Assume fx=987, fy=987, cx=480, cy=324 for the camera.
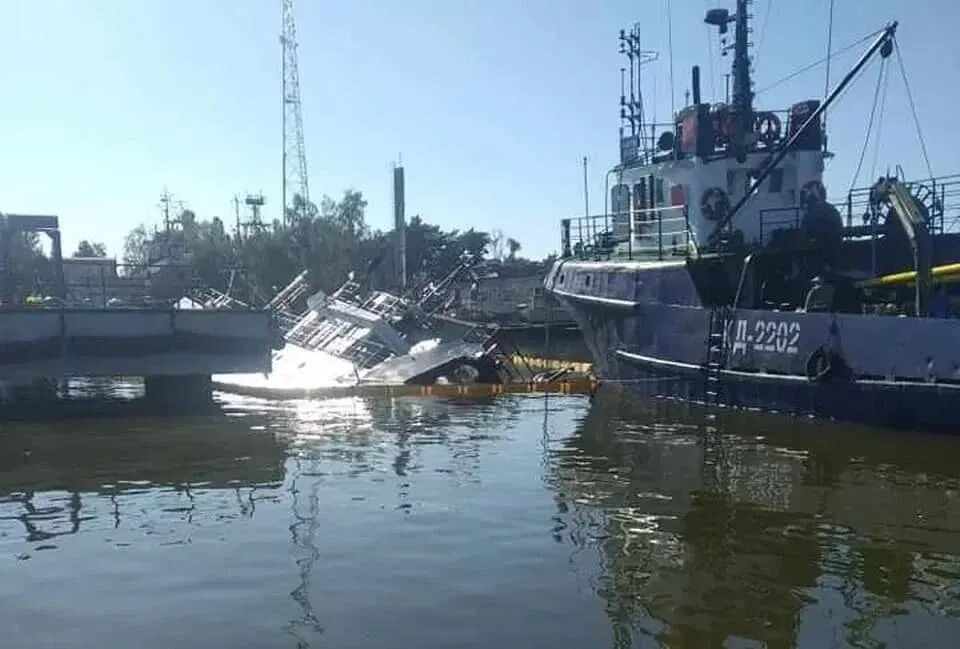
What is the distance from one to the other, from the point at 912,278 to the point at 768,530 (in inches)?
288

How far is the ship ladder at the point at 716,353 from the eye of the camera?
15.0m

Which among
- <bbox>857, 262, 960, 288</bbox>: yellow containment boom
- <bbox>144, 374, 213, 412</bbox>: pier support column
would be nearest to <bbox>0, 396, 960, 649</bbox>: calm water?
<bbox>857, 262, 960, 288</bbox>: yellow containment boom

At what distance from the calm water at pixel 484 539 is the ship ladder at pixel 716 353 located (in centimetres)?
178

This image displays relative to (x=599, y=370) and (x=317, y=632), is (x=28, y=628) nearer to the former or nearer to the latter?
(x=317, y=632)

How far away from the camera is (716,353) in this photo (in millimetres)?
15172

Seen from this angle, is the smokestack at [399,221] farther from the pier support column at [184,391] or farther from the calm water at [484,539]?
the calm water at [484,539]

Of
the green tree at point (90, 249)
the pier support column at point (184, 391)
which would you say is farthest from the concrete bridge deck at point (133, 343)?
the green tree at point (90, 249)

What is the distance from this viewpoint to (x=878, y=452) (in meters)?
11.5

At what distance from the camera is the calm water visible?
5836 millimetres

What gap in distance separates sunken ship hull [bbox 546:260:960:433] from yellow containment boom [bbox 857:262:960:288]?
1.18 m

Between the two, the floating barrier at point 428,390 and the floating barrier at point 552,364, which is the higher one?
the floating barrier at point 552,364

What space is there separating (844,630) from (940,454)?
252 inches

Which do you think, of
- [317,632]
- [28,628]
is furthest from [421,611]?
[28,628]

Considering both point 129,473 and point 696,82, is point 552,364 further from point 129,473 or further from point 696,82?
point 129,473
